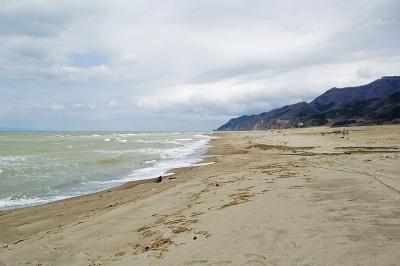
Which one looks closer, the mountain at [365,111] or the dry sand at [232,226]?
the dry sand at [232,226]

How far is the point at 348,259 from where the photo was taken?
4.79 meters

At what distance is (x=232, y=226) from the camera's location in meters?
7.26

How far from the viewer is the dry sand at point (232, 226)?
544 cm

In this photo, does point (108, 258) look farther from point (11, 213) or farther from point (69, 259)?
point (11, 213)

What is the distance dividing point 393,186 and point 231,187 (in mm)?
5245

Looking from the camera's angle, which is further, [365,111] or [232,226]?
[365,111]

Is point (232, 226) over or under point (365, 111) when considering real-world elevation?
under

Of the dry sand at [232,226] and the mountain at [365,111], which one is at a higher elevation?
the mountain at [365,111]

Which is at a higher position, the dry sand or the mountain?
the mountain

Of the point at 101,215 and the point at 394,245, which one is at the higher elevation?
the point at 394,245

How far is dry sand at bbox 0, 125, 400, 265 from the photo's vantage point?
17.8 ft

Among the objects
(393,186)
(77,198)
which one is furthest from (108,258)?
(77,198)

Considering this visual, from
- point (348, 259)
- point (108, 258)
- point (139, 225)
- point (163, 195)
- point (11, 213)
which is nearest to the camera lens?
point (348, 259)

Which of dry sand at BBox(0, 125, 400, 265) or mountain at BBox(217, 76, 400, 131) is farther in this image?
mountain at BBox(217, 76, 400, 131)
